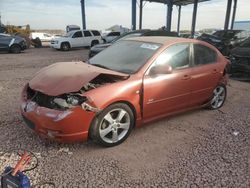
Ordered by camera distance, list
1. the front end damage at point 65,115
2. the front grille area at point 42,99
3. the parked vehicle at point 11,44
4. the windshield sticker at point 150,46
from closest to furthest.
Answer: the front end damage at point 65,115 < the front grille area at point 42,99 < the windshield sticker at point 150,46 < the parked vehicle at point 11,44

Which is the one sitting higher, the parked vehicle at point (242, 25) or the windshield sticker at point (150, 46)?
the windshield sticker at point (150, 46)

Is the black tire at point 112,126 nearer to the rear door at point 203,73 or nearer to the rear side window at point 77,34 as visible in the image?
the rear door at point 203,73

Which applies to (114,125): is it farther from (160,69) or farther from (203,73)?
(203,73)

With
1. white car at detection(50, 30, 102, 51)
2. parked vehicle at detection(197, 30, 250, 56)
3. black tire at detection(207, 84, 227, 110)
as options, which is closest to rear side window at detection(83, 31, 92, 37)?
white car at detection(50, 30, 102, 51)

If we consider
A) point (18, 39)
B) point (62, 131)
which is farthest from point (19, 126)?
point (18, 39)

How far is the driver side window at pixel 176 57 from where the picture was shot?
420 centimetres

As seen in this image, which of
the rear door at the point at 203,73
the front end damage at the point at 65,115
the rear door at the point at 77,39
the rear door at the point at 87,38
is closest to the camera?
the front end damage at the point at 65,115

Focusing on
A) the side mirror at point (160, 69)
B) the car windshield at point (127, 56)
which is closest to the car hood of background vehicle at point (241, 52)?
the car windshield at point (127, 56)

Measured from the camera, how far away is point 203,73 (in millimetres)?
4809

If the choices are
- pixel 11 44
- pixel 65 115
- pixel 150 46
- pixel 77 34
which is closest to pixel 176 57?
pixel 150 46

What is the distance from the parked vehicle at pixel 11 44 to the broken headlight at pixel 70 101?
15127mm

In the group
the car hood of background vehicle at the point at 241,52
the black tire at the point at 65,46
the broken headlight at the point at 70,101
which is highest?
the broken headlight at the point at 70,101

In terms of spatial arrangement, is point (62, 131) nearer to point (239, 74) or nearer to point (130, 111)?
point (130, 111)

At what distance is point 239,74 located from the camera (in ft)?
31.3
